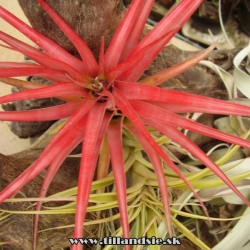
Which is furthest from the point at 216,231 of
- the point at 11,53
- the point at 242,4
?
the point at 242,4

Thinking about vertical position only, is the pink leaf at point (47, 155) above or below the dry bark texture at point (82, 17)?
below

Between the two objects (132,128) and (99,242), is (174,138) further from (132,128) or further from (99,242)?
(99,242)

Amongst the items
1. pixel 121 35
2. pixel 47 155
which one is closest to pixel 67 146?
pixel 47 155

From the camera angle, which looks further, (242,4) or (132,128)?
(242,4)

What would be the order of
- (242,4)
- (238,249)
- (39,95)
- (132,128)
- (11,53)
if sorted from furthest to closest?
1. (242,4)
2. (11,53)
3. (238,249)
4. (132,128)
5. (39,95)

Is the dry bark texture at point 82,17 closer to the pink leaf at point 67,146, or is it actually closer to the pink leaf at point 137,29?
the pink leaf at point 137,29

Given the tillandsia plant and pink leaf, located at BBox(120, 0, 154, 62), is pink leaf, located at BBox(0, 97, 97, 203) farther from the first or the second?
pink leaf, located at BBox(120, 0, 154, 62)

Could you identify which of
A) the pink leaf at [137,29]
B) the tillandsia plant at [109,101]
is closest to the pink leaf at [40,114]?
the tillandsia plant at [109,101]

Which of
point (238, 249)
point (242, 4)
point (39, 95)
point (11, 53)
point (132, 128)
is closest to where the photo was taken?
point (39, 95)
